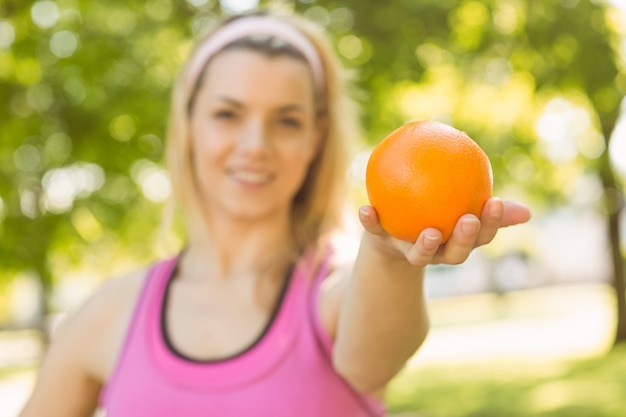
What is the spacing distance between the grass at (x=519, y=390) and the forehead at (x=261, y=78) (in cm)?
773

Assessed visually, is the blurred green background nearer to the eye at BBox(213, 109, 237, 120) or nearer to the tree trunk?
the tree trunk

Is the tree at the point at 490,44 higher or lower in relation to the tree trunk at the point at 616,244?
higher

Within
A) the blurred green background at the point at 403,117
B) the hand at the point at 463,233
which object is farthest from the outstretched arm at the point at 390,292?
the blurred green background at the point at 403,117

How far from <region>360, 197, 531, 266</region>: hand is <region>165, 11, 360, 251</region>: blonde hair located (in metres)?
1.18

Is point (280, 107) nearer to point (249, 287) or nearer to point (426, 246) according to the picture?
point (249, 287)

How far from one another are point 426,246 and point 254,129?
3.75 feet

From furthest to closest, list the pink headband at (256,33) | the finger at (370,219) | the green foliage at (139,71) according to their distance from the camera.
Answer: the green foliage at (139,71)
the pink headband at (256,33)
the finger at (370,219)

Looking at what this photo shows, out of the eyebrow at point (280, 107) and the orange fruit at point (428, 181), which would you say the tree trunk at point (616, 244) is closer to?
the eyebrow at point (280, 107)

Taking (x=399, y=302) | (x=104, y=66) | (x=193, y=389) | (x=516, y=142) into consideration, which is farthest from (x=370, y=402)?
(x=516, y=142)

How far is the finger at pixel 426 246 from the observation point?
4.60 ft

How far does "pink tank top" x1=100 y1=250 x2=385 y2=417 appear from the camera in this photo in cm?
218

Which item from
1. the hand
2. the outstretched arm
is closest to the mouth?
the outstretched arm

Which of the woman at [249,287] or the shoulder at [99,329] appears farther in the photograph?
the shoulder at [99,329]

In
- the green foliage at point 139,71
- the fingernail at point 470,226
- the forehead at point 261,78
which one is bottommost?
the green foliage at point 139,71
